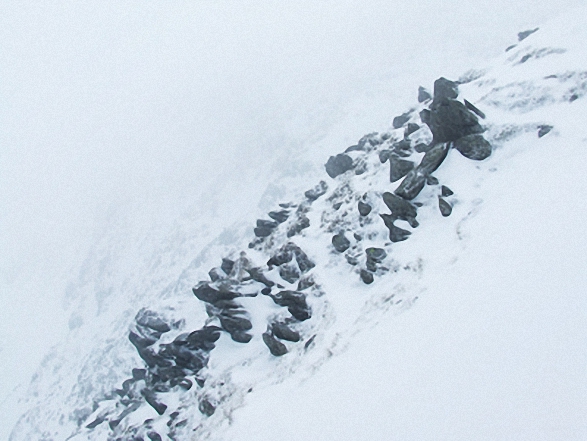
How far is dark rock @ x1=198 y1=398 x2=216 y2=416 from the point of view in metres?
23.9

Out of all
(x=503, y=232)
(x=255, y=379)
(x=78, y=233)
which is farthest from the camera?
(x=78, y=233)

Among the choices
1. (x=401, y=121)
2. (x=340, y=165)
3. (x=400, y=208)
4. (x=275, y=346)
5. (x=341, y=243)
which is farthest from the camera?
(x=401, y=121)

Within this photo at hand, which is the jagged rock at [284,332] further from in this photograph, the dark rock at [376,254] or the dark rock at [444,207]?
the dark rock at [444,207]

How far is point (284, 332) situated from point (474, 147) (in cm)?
1887

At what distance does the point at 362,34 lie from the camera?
627 feet

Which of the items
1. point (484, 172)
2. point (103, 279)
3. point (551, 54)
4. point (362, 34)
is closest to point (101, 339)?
point (103, 279)

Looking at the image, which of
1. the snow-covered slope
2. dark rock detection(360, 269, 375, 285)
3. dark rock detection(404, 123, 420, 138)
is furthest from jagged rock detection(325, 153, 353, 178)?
dark rock detection(360, 269, 375, 285)

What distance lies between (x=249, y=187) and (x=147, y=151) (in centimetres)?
10529

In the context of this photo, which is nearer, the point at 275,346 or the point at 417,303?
the point at 417,303

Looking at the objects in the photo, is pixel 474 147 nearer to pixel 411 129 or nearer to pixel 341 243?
pixel 411 129

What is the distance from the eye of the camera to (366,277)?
24719mm

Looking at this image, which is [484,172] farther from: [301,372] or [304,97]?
[304,97]

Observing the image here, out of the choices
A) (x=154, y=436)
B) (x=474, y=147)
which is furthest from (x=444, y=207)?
(x=154, y=436)

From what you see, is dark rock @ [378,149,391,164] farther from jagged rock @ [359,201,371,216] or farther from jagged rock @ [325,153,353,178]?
jagged rock @ [359,201,371,216]
